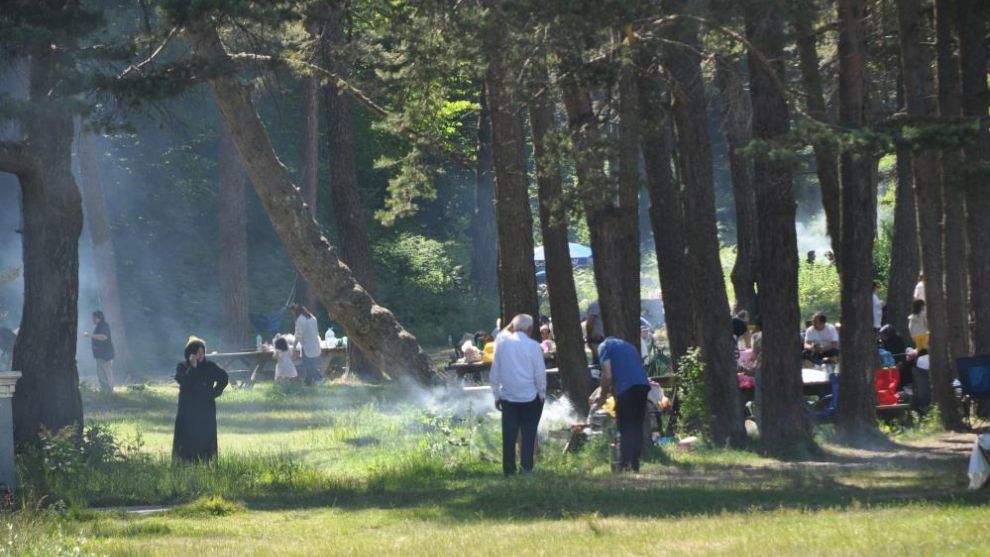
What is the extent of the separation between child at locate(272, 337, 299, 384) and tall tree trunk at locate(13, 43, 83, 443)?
11973mm

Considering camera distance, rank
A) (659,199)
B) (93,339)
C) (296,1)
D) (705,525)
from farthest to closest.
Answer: (93,339)
(659,199)
(296,1)
(705,525)

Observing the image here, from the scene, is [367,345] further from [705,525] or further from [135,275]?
[135,275]

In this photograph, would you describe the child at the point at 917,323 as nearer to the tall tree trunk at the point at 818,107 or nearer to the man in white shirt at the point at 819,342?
the man in white shirt at the point at 819,342

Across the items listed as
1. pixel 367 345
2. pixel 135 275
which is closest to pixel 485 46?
pixel 367 345

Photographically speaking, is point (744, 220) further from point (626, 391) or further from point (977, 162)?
point (626, 391)

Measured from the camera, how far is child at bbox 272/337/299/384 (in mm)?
30550

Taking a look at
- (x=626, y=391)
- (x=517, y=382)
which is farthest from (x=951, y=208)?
(x=517, y=382)

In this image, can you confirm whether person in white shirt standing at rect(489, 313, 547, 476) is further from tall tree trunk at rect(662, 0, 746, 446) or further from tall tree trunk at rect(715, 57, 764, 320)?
tall tree trunk at rect(715, 57, 764, 320)

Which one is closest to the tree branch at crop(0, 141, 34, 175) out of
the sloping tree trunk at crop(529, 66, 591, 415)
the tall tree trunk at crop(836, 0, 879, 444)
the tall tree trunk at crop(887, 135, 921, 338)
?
the sloping tree trunk at crop(529, 66, 591, 415)

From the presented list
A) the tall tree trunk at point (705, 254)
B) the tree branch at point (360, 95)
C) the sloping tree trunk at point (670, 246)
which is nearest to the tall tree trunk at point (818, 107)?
the tall tree trunk at point (705, 254)

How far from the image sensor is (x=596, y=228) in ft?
61.5

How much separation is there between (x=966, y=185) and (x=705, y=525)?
6178mm

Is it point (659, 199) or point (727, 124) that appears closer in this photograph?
point (659, 199)

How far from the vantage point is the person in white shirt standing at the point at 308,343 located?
101ft
